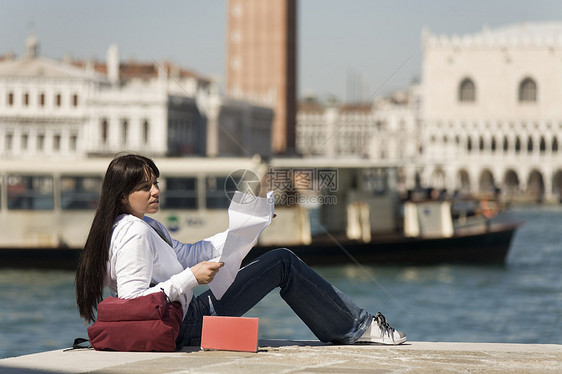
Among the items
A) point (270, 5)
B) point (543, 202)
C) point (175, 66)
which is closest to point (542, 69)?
point (543, 202)

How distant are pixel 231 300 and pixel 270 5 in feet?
192

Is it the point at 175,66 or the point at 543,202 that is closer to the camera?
the point at 543,202

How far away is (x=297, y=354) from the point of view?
367 cm

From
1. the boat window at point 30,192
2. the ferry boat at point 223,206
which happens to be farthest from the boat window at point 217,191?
the boat window at point 30,192

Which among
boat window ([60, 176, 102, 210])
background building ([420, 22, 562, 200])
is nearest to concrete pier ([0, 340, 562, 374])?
boat window ([60, 176, 102, 210])

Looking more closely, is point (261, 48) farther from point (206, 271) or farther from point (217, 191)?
point (206, 271)

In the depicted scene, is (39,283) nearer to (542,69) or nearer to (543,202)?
(543,202)

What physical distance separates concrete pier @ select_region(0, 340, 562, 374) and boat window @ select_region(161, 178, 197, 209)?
1053 cm

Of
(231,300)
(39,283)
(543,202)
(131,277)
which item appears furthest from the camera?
(543,202)

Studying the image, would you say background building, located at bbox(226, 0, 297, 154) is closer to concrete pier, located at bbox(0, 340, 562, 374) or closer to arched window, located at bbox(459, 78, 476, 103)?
arched window, located at bbox(459, 78, 476, 103)

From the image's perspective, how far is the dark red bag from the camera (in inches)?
142

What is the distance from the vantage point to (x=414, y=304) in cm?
1400

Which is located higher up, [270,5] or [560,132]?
[270,5]

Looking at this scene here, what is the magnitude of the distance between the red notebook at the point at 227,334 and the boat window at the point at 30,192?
10956 millimetres
